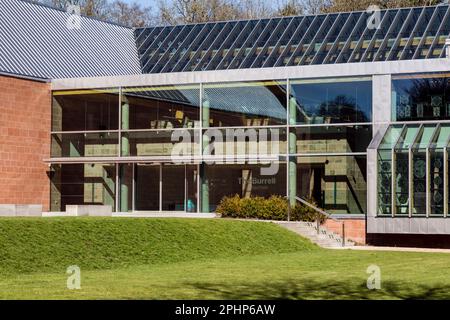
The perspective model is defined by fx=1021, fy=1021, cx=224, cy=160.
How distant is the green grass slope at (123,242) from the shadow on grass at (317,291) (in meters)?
5.26

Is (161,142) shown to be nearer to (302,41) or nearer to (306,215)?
(306,215)

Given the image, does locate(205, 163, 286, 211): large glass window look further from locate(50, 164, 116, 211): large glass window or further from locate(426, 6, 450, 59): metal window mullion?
locate(426, 6, 450, 59): metal window mullion

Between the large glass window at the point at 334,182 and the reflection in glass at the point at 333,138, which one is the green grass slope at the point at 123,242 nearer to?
the large glass window at the point at 334,182

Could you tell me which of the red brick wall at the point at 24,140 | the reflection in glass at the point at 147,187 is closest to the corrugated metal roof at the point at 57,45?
the red brick wall at the point at 24,140

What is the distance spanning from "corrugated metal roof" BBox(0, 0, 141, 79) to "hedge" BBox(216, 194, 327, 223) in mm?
10218

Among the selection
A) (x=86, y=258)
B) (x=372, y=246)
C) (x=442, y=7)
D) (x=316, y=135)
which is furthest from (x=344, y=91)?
(x=86, y=258)

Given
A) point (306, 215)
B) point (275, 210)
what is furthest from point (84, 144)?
point (306, 215)

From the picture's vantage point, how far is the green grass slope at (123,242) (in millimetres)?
22438

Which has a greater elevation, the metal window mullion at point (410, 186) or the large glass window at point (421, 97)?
the large glass window at point (421, 97)

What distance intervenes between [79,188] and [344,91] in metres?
11.3

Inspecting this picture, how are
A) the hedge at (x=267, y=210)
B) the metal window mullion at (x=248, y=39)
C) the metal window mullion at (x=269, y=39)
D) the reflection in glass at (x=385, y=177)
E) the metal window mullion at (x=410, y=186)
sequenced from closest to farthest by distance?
the metal window mullion at (x=410, y=186) → the reflection in glass at (x=385, y=177) → the hedge at (x=267, y=210) → the metal window mullion at (x=269, y=39) → the metal window mullion at (x=248, y=39)

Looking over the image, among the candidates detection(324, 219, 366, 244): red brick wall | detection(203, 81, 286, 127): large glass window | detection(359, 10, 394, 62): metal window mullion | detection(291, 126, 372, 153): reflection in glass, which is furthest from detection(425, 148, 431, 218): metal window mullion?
detection(359, 10, 394, 62): metal window mullion

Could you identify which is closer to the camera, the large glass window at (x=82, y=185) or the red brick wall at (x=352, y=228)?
the red brick wall at (x=352, y=228)
